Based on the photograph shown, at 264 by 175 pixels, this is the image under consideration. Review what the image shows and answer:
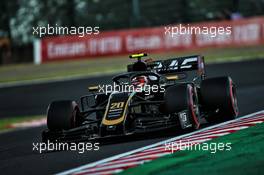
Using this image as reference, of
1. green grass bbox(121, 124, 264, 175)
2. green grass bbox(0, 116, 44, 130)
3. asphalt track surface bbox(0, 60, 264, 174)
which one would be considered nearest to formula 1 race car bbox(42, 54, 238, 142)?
asphalt track surface bbox(0, 60, 264, 174)

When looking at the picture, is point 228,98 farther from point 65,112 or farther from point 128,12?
point 128,12

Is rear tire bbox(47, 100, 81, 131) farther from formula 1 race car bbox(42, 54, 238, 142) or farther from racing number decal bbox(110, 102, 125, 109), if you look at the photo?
racing number decal bbox(110, 102, 125, 109)

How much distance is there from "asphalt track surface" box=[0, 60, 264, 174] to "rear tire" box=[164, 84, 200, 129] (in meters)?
0.54

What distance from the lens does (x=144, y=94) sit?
1092 cm

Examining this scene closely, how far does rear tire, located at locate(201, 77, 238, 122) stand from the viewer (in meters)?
11.0

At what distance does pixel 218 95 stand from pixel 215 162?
130 inches

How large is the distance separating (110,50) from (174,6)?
17.1 feet

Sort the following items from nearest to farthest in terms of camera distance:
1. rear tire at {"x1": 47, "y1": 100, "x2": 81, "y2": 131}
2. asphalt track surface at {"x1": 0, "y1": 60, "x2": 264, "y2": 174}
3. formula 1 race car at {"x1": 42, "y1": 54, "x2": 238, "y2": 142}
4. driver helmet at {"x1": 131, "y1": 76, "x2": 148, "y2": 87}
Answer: asphalt track surface at {"x1": 0, "y1": 60, "x2": 264, "y2": 174}, formula 1 race car at {"x1": 42, "y1": 54, "x2": 238, "y2": 142}, rear tire at {"x1": 47, "y1": 100, "x2": 81, "y2": 131}, driver helmet at {"x1": 131, "y1": 76, "x2": 148, "y2": 87}

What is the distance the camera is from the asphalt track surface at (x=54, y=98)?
29.6ft

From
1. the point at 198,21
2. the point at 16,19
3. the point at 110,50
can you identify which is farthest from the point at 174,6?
the point at 16,19

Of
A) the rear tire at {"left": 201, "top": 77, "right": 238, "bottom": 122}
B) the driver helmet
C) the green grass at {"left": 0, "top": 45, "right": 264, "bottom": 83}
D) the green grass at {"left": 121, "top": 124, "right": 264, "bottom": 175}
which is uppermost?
the driver helmet

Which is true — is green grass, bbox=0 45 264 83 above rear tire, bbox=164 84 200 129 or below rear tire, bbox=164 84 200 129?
below

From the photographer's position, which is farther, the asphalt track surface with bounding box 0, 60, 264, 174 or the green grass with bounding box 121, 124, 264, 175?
the asphalt track surface with bounding box 0, 60, 264, 174

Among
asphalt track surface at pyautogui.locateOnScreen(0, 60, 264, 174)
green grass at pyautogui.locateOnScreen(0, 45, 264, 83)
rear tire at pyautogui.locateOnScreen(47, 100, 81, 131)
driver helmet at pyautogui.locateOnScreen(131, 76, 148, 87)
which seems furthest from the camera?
green grass at pyautogui.locateOnScreen(0, 45, 264, 83)
